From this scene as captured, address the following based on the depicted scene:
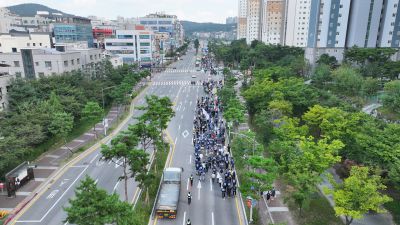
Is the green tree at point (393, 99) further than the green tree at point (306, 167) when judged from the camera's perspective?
Yes

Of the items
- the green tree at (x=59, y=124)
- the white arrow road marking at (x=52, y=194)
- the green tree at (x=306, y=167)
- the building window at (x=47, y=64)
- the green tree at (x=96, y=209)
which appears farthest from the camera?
the building window at (x=47, y=64)

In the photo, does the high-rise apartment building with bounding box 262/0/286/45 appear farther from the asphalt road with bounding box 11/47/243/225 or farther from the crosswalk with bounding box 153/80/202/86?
the asphalt road with bounding box 11/47/243/225

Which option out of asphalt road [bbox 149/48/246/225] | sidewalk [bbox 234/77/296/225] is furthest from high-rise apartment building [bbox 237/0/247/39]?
sidewalk [bbox 234/77/296/225]

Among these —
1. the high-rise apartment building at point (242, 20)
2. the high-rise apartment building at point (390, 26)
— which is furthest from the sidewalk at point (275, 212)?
the high-rise apartment building at point (242, 20)

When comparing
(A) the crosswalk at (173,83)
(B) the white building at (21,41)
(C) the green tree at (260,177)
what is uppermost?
(B) the white building at (21,41)

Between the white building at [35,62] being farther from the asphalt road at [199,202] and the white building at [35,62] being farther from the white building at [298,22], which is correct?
the white building at [298,22]

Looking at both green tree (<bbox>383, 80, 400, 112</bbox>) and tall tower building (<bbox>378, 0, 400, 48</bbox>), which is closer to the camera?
green tree (<bbox>383, 80, 400, 112</bbox>)
